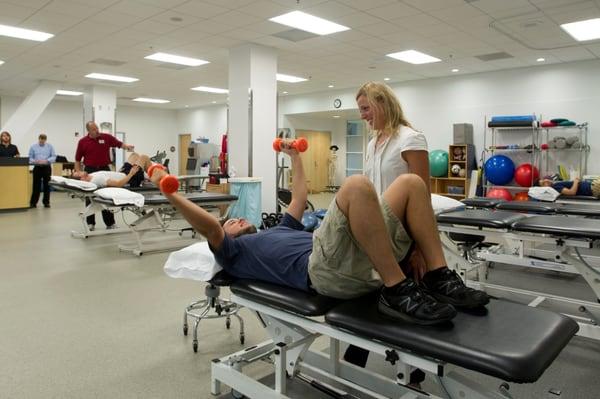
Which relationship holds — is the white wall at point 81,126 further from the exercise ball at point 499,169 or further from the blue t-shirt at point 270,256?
the blue t-shirt at point 270,256

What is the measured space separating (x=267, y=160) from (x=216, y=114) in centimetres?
782

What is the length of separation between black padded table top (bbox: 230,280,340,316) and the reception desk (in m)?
7.61

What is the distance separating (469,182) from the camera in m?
8.49

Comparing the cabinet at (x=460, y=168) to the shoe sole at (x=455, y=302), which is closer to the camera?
the shoe sole at (x=455, y=302)

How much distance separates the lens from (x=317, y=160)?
13.1 meters

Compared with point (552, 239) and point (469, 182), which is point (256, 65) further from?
point (552, 239)

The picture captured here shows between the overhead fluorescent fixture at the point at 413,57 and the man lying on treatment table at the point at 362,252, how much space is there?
587 centimetres

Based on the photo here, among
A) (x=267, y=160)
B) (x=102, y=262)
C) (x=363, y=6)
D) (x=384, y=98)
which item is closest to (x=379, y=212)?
(x=384, y=98)

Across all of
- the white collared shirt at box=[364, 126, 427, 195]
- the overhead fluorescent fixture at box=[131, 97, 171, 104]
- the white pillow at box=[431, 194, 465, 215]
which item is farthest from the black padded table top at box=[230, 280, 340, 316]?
the overhead fluorescent fixture at box=[131, 97, 171, 104]

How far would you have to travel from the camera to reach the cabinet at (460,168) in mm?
8383

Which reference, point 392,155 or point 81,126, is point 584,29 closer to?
point 392,155

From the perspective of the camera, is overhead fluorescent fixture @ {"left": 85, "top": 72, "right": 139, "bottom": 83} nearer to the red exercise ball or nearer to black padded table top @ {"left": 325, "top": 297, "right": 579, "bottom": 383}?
the red exercise ball

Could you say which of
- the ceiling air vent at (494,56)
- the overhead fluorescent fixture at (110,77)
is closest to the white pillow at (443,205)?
the ceiling air vent at (494,56)

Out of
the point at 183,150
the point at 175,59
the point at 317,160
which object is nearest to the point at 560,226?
the point at 175,59
